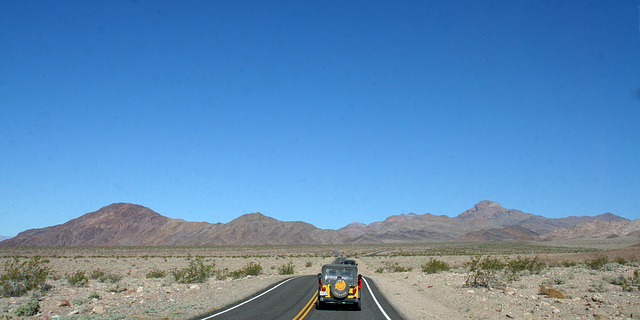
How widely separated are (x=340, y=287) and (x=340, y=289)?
0.08 m

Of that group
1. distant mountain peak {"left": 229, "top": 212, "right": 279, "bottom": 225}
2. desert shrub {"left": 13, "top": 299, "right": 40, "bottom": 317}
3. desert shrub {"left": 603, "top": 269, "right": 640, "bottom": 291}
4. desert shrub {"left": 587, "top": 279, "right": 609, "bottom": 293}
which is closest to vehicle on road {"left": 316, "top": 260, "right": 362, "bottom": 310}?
desert shrub {"left": 13, "top": 299, "right": 40, "bottom": 317}

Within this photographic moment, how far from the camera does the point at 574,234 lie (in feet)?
632

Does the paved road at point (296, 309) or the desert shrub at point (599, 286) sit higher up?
the desert shrub at point (599, 286)

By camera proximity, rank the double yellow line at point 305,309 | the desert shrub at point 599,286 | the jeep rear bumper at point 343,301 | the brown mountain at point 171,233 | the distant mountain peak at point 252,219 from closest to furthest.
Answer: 1. the double yellow line at point 305,309
2. the jeep rear bumper at point 343,301
3. the desert shrub at point 599,286
4. the brown mountain at point 171,233
5. the distant mountain peak at point 252,219

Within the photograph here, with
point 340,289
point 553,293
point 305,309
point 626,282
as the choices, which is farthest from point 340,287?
point 626,282

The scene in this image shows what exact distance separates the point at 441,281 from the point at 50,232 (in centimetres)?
20404

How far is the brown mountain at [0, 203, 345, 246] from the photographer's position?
175125 millimetres

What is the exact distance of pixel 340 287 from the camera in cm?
1791

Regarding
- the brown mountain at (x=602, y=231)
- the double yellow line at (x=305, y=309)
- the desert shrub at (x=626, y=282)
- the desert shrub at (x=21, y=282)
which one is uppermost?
the brown mountain at (x=602, y=231)

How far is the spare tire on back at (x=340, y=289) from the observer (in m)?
17.8

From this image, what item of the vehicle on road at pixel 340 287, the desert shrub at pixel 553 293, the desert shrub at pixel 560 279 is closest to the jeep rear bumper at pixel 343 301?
the vehicle on road at pixel 340 287

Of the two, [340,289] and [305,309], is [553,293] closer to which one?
[340,289]

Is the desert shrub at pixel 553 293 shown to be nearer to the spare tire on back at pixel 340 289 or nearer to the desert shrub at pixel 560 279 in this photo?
the desert shrub at pixel 560 279

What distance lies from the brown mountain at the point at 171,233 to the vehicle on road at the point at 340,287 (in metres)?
156
